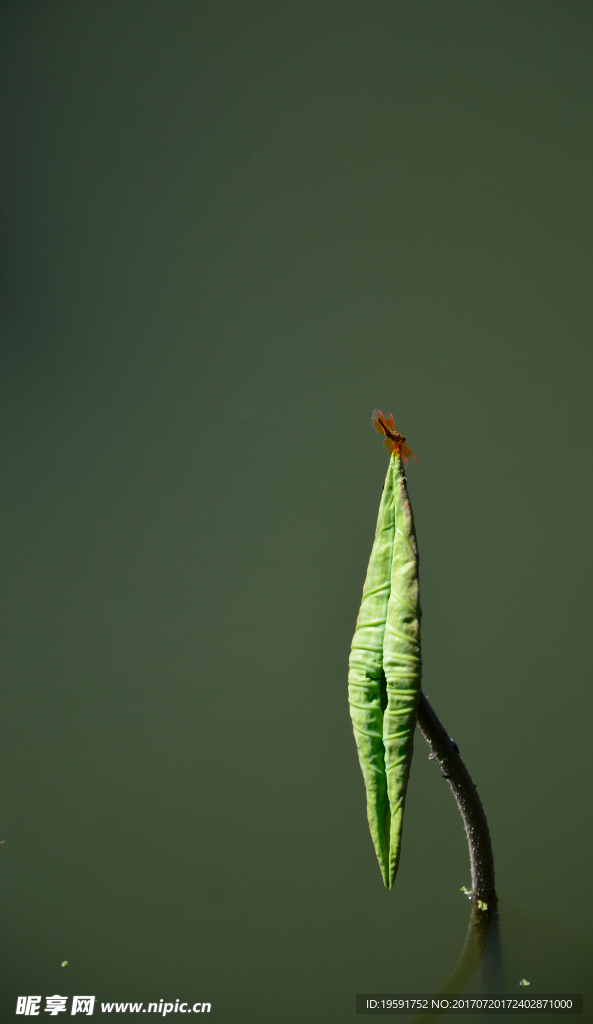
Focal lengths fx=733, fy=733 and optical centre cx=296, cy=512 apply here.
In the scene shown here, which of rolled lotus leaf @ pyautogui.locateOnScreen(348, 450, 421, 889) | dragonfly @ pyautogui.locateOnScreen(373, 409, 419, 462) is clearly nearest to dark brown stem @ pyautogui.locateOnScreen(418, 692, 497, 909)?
rolled lotus leaf @ pyautogui.locateOnScreen(348, 450, 421, 889)

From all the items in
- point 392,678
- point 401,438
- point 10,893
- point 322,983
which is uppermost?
point 401,438

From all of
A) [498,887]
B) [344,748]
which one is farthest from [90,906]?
[498,887]

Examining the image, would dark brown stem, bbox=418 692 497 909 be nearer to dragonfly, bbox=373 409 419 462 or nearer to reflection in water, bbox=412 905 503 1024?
reflection in water, bbox=412 905 503 1024

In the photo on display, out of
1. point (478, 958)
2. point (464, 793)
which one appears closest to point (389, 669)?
point (464, 793)

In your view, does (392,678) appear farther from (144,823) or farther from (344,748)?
(144,823)
